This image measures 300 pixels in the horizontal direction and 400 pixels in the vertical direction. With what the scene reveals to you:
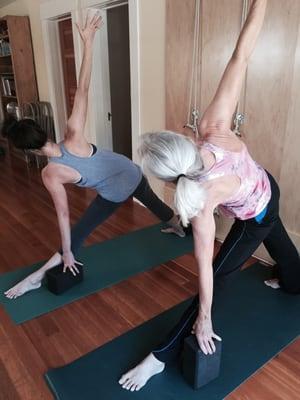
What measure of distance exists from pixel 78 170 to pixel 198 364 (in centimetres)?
112

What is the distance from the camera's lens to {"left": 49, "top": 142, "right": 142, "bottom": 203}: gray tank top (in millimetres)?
1771

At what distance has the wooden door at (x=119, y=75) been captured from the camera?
3.85 meters

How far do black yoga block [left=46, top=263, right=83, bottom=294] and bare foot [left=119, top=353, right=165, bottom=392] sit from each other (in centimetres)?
76

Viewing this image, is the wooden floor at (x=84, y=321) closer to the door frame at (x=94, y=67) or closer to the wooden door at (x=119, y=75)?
the door frame at (x=94, y=67)

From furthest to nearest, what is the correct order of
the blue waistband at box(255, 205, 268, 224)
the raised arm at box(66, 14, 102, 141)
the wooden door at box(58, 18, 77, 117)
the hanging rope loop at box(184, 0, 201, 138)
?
the wooden door at box(58, 18, 77, 117), the hanging rope loop at box(184, 0, 201, 138), the raised arm at box(66, 14, 102, 141), the blue waistband at box(255, 205, 268, 224)

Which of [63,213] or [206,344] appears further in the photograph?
[63,213]

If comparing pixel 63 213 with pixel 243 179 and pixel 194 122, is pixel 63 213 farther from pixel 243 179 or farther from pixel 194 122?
pixel 194 122

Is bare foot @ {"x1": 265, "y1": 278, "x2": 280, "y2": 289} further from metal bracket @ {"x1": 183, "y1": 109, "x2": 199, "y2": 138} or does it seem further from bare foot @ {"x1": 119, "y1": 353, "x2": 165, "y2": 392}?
metal bracket @ {"x1": 183, "y1": 109, "x2": 199, "y2": 138}

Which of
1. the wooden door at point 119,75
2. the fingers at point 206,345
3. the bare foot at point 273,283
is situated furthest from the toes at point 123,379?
the wooden door at point 119,75

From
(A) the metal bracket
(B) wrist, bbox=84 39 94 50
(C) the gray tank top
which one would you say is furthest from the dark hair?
(A) the metal bracket

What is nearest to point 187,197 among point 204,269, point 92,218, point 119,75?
point 204,269

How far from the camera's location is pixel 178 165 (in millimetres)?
1018

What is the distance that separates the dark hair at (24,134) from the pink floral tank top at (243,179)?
82 centimetres

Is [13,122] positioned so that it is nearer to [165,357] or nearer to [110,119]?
[165,357]
